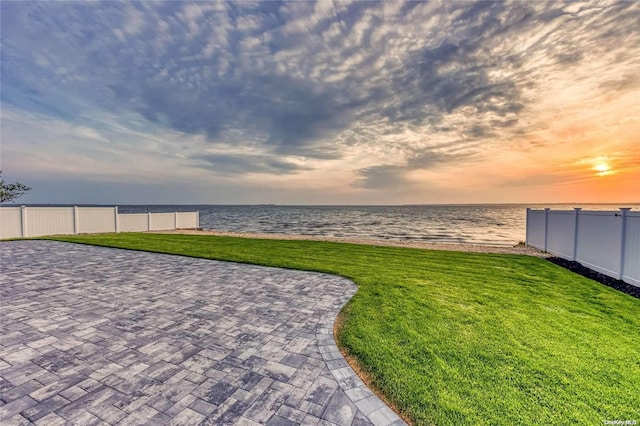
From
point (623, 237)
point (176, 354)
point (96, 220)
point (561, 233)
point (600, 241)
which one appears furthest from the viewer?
point (96, 220)

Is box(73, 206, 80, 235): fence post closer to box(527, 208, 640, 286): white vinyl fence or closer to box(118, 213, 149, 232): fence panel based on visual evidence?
box(118, 213, 149, 232): fence panel

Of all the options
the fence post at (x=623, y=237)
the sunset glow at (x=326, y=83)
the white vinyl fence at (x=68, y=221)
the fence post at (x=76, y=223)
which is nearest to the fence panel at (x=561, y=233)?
the fence post at (x=623, y=237)

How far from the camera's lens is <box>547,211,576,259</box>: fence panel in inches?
349

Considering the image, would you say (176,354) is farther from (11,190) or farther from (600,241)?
(11,190)

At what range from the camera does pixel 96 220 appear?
17031 millimetres

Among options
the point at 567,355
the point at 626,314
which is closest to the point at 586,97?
the point at 626,314

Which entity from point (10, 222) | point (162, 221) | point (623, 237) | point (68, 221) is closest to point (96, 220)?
point (68, 221)

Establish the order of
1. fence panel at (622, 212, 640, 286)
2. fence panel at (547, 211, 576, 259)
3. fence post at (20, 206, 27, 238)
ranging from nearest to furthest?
fence panel at (622, 212, 640, 286) < fence panel at (547, 211, 576, 259) < fence post at (20, 206, 27, 238)

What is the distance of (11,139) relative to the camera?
1335 cm

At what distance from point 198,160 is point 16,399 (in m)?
23.5

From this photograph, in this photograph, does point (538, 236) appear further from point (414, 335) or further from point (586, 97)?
point (414, 335)

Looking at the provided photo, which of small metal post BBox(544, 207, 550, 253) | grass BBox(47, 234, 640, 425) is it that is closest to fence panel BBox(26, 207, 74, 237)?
grass BBox(47, 234, 640, 425)

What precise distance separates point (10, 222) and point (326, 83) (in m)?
18.1

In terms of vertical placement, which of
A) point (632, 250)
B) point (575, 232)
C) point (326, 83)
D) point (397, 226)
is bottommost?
point (397, 226)
